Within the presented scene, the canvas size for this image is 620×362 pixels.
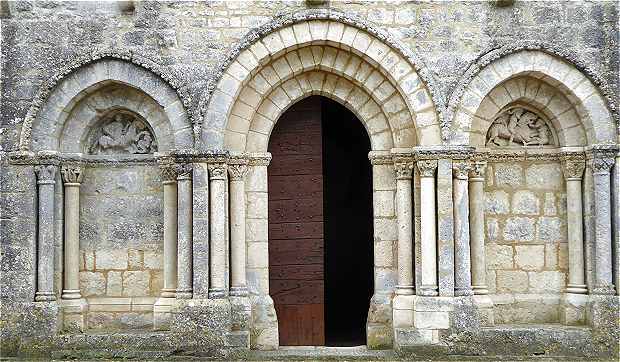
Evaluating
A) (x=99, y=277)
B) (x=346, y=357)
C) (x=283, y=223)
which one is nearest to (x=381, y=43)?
(x=283, y=223)

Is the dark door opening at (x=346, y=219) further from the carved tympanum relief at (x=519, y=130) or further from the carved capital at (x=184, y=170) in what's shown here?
the carved capital at (x=184, y=170)

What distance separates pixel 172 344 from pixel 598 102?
17.7 ft

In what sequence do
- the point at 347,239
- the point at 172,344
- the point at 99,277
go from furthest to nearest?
the point at 347,239 < the point at 99,277 < the point at 172,344

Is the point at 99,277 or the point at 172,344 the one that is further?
the point at 99,277

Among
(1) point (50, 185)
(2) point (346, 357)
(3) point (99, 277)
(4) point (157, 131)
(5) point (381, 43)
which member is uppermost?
(5) point (381, 43)

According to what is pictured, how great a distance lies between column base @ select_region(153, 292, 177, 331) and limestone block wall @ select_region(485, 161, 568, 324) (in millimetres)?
3636

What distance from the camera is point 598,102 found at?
9.68 m

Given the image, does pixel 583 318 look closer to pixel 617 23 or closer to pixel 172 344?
pixel 617 23

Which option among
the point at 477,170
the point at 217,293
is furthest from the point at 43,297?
the point at 477,170

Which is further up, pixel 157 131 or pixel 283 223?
pixel 157 131

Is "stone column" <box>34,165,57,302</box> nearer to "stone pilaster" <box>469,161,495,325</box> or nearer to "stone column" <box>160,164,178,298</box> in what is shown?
"stone column" <box>160,164,178,298</box>

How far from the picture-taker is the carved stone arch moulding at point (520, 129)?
10141mm

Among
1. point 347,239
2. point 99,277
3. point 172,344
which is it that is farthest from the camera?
point 347,239

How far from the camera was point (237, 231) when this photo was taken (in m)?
9.80
